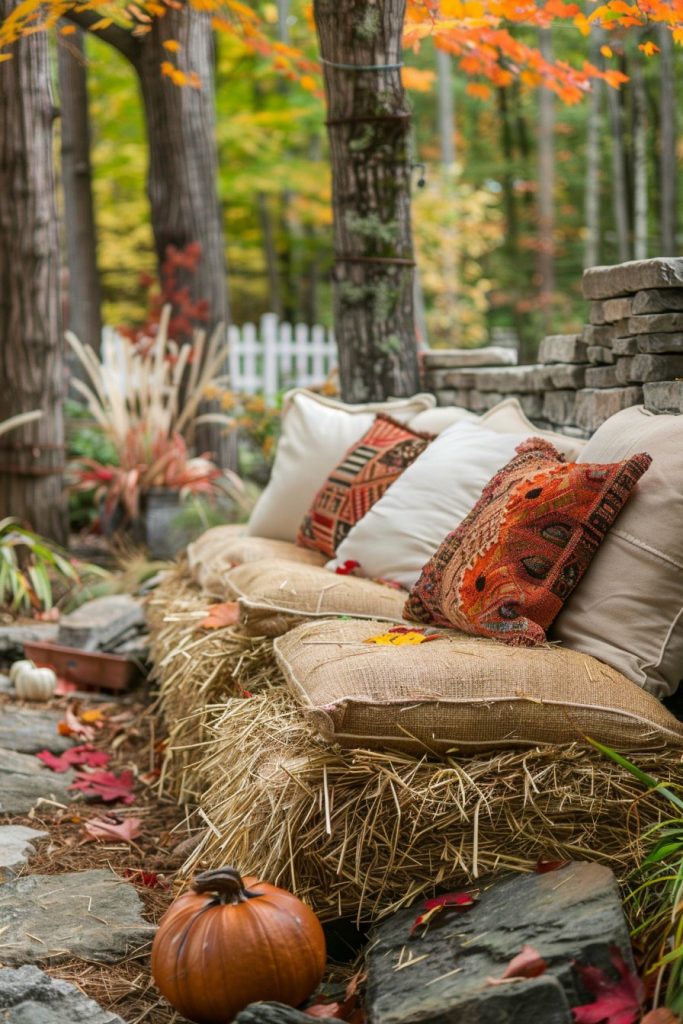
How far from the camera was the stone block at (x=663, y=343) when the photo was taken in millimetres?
2768

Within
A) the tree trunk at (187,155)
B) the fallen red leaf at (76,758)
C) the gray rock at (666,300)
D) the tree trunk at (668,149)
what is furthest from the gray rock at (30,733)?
the tree trunk at (668,149)

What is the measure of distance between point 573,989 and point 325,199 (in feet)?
36.0

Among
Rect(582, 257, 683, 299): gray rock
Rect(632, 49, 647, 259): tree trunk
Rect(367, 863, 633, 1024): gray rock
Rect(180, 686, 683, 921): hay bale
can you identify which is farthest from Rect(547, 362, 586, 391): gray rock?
Rect(632, 49, 647, 259): tree trunk

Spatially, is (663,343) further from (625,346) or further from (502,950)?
(502,950)

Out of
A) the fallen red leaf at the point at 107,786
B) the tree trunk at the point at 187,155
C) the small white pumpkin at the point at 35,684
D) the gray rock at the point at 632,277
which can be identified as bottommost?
the fallen red leaf at the point at 107,786

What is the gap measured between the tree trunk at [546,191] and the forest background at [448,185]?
2cm

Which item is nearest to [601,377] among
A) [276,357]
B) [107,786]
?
[107,786]

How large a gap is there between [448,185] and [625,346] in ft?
30.1

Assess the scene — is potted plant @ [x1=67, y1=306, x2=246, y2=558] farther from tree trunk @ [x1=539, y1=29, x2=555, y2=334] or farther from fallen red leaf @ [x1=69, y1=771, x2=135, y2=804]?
tree trunk @ [x1=539, y1=29, x2=555, y2=334]

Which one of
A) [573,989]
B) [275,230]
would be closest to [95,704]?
[573,989]

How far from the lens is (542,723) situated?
1.83 metres

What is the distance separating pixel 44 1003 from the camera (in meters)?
1.64

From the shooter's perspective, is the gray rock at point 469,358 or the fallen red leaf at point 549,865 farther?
the gray rock at point 469,358

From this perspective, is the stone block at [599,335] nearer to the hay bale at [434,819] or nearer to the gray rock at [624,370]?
the gray rock at [624,370]
